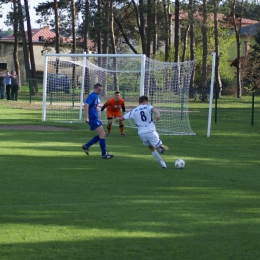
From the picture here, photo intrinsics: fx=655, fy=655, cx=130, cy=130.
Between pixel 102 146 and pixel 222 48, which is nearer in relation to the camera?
pixel 102 146

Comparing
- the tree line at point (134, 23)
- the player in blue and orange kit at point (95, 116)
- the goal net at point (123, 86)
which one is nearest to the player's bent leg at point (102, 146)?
the player in blue and orange kit at point (95, 116)

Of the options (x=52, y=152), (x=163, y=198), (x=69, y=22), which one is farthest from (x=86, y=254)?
(x=69, y=22)

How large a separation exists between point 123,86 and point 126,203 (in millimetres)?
26330

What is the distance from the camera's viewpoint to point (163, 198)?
35.4 feet

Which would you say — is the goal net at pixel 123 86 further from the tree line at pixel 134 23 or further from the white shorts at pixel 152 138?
the tree line at pixel 134 23

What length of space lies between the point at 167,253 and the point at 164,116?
66.7 ft

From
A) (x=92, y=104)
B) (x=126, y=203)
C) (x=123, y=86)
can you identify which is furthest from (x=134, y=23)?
(x=126, y=203)

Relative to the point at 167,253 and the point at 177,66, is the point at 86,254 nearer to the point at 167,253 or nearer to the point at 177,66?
the point at 167,253

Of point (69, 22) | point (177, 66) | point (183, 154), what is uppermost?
point (69, 22)

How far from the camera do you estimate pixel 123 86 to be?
119 ft

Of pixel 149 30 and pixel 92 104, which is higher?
pixel 149 30

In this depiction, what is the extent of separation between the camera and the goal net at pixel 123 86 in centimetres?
2575

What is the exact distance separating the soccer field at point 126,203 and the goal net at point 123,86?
6.57 meters

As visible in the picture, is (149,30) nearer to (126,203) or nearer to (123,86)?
(123,86)
